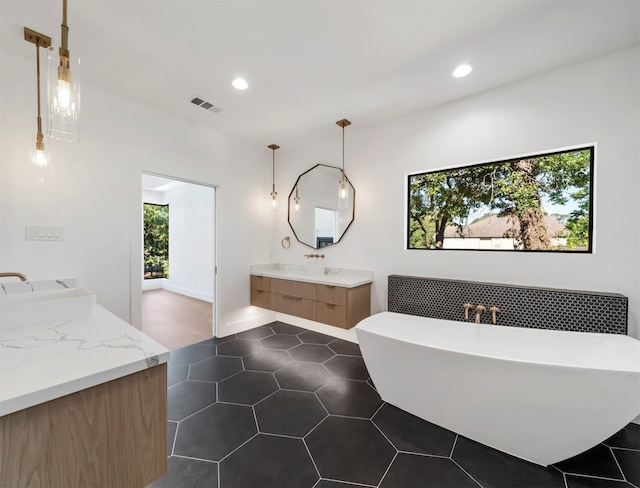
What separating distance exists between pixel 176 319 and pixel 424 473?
4.06m

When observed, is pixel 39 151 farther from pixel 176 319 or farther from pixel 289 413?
pixel 176 319

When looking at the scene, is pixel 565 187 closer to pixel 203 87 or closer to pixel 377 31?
pixel 377 31

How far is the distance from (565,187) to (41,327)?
364 centimetres

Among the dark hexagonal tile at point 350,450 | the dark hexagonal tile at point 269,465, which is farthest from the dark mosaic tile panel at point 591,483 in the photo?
the dark hexagonal tile at point 269,465

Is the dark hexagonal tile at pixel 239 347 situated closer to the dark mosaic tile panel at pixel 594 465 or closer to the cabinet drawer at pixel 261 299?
the cabinet drawer at pixel 261 299

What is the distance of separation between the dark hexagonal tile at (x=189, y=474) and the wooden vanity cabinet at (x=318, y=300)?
5.47 ft

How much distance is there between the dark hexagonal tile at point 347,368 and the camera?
2.53m

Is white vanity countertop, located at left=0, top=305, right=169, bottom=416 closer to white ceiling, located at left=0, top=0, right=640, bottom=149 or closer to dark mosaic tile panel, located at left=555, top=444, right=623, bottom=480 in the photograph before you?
white ceiling, located at left=0, top=0, right=640, bottom=149

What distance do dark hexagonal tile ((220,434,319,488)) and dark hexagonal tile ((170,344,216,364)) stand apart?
1.44m

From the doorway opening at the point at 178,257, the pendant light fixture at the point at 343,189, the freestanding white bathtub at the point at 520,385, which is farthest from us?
the doorway opening at the point at 178,257

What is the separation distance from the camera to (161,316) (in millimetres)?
4480

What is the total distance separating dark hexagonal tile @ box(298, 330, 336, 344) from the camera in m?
3.38

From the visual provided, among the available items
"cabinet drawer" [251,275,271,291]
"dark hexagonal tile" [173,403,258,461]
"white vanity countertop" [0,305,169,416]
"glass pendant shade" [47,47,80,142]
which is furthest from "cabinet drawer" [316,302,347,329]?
"glass pendant shade" [47,47,80,142]

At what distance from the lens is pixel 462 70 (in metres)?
2.19
